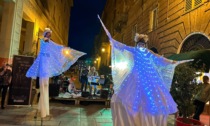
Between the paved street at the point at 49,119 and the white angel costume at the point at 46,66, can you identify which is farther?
the paved street at the point at 49,119

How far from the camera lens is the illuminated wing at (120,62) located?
12.6 ft

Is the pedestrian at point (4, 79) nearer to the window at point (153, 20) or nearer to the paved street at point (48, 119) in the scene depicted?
the paved street at point (48, 119)

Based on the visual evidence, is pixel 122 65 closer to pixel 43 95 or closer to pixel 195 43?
pixel 43 95

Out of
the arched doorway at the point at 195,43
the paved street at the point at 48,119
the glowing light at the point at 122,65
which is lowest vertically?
the paved street at the point at 48,119

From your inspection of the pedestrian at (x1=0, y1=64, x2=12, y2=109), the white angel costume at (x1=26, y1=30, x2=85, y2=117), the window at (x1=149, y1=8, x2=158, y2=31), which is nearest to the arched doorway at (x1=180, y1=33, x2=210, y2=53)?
the window at (x1=149, y1=8, x2=158, y2=31)

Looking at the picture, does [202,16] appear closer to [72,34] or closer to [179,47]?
[179,47]

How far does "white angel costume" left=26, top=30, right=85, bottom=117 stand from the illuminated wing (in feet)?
7.35

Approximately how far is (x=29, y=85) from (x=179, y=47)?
26.9 ft

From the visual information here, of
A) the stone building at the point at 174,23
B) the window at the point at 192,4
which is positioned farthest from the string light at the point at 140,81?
the window at the point at 192,4

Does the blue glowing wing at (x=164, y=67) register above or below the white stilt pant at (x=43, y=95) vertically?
above

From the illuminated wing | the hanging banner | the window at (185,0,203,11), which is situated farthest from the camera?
the window at (185,0,203,11)

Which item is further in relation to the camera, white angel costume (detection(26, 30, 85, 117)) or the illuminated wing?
white angel costume (detection(26, 30, 85, 117))

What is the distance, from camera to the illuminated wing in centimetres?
385

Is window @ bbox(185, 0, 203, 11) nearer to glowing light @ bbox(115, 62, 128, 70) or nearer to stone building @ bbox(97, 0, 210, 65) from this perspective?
stone building @ bbox(97, 0, 210, 65)
